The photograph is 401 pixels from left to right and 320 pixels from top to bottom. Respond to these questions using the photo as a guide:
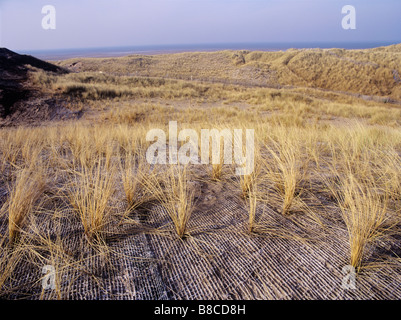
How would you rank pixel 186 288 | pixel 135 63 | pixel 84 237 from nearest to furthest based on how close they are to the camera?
pixel 186 288
pixel 84 237
pixel 135 63

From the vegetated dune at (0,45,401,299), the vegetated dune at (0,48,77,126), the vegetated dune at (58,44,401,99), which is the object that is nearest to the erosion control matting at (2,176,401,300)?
the vegetated dune at (0,45,401,299)

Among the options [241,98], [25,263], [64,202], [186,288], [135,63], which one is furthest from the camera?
[135,63]

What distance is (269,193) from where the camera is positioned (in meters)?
2.04

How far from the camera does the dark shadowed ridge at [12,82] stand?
983 cm

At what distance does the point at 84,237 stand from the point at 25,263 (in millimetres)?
320

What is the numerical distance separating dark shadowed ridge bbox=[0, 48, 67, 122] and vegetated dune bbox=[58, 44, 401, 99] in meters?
Result: 12.3

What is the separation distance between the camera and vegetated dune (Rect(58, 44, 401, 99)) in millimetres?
23172

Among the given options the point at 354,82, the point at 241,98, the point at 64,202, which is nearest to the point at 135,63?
the point at 241,98

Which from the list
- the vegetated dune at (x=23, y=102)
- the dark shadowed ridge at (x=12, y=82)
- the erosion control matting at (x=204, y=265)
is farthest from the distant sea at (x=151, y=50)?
the erosion control matting at (x=204, y=265)

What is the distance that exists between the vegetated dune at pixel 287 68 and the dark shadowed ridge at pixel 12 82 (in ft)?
40.5

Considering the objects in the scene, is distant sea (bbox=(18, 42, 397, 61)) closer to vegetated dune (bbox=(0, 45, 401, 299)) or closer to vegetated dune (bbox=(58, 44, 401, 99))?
vegetated dune (bbox=(58, 44, 401, 99))

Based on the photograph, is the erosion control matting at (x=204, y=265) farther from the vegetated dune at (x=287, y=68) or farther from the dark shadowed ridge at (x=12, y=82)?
the vegetated dune at (x=287, y=68)
